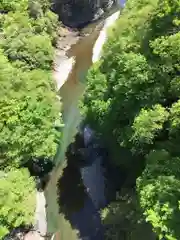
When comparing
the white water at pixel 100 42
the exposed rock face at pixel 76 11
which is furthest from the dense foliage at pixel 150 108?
the exposed rock face at pixel 76 11

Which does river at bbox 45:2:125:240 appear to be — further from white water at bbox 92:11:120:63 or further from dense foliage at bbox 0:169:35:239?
white water at bbox 92:11:120:63

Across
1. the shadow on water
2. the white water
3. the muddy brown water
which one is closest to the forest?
the muddy brown water

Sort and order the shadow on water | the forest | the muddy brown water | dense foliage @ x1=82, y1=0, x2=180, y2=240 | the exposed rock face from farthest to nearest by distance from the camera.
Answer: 1. the exposed rock face
2. the muddy brown water
3. the shadow on water
4. the forest
5. dense foliage @ x1=82, y1=0, x2=180, y2=240

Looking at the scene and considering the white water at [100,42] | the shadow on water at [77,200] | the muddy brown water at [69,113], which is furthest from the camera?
the white water at [100,42]

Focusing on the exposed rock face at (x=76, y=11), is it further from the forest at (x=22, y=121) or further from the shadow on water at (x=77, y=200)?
the shadow on water at (x=77, y=200)

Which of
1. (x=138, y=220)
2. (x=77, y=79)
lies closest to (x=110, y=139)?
(x=138, y=220)

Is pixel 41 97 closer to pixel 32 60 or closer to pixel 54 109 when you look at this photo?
pixel 54 109
